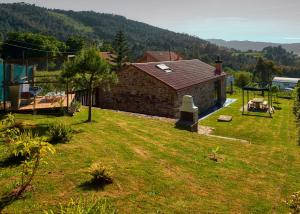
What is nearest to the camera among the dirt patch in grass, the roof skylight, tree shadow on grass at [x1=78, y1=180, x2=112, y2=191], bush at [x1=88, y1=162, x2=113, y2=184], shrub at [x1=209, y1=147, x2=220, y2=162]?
tree shadow on grass at [x1=78, y1=180, x2=112, y2=191]

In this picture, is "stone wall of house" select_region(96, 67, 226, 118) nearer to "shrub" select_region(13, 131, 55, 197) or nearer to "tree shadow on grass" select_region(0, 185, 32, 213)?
"shrub" select_region(13, 131, 55, 197)

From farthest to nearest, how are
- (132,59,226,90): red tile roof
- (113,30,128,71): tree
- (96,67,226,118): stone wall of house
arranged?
(113,30,128,71): tree, (132,59,226,90): red tile roof, (96,67,226,118): stone wall of house

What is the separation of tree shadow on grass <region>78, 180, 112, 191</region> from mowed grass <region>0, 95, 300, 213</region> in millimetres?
55

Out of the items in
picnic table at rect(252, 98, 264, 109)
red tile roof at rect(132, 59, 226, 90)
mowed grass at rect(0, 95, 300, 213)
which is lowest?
mowed grass at rect(0, 95, 300, 213)

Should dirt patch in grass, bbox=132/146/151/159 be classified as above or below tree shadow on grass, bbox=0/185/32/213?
above

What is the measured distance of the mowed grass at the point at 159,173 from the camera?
8.21 metres

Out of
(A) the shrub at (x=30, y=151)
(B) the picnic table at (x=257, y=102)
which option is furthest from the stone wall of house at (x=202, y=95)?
(A) the shrub at (x=30, y=151)

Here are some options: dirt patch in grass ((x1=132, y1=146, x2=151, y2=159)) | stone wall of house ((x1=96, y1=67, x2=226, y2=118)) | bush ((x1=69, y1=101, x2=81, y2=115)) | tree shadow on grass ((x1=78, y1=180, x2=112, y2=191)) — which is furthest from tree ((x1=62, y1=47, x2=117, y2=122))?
stone wall of house ((x1=96, y1=67, x2=226, y2=118))

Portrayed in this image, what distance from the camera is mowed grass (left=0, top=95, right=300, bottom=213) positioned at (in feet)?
26.9

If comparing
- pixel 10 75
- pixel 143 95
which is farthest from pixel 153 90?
pixel 10 75

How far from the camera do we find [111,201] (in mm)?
7957

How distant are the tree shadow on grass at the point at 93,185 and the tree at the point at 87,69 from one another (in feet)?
23.5

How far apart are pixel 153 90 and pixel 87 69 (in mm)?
11871

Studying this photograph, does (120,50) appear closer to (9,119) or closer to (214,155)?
(214,155)
